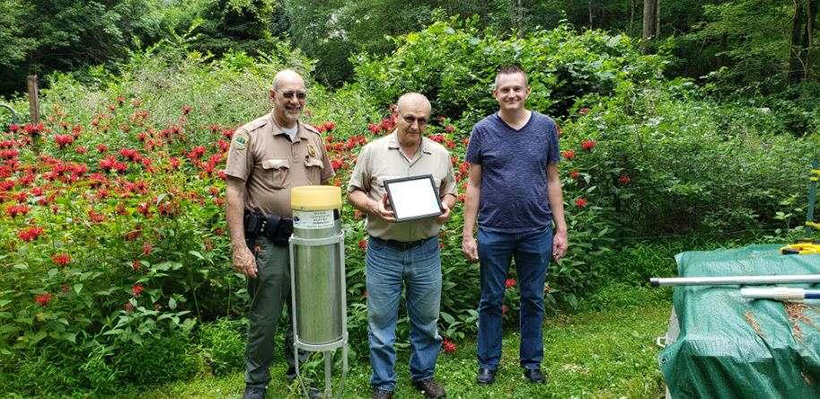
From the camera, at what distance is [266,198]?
3035mm

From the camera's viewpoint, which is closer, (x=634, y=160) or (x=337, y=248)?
(x=337, y=248)

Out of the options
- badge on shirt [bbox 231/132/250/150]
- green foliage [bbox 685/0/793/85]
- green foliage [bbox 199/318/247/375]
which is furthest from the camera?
green foliage [bbox 685/0/793/85]

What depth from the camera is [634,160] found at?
5488 mm

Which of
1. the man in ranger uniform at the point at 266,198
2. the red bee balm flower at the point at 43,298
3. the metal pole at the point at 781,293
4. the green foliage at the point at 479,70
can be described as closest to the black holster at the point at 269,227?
the man in ranger uniform at the point at 266,198

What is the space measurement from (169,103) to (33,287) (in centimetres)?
459

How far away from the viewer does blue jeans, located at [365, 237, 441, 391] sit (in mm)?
3113

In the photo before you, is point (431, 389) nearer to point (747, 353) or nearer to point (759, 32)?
point (747, 353)

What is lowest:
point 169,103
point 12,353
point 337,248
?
point 12,353

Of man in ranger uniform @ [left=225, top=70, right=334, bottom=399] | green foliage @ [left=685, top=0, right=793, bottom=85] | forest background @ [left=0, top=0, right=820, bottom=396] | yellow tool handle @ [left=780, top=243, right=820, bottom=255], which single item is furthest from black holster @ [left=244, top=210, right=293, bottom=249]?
green foliage @ [left=685, top=0, right=793, bottom=85]

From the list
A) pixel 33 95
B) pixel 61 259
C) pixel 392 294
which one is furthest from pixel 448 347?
pixel 33 95

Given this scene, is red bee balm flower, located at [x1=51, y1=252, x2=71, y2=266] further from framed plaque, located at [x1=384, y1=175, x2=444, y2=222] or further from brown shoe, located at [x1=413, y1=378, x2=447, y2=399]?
brown shoe, located at [x1=413, y1=378, x2=447, y2=399]

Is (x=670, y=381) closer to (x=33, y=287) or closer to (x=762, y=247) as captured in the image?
(x=762, y=247)

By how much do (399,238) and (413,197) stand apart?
253mm

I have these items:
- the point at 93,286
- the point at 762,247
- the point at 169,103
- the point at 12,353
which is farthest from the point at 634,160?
the point at 169,103
